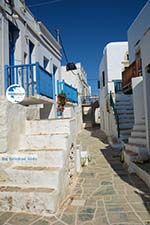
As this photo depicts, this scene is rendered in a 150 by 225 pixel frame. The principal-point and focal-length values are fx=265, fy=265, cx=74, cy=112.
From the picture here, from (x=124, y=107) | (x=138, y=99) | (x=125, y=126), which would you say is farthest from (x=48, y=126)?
(x=124, y=107)

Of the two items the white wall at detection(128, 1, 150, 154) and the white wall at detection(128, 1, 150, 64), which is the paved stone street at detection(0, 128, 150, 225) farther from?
the white wall at detection(128, 1, 150, 64)

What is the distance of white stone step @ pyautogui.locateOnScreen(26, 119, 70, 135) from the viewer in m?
7.04

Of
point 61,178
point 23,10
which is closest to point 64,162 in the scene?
point 61,178

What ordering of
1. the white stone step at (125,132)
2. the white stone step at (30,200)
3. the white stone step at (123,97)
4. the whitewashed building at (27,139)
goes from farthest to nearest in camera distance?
the white stone step at (123,97) < the white stone step at (125,132) < the whitewashed building at (27,139) < the white stone step at (30,200)

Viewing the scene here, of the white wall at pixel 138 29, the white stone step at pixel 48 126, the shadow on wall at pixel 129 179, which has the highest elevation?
the white wall at pixel 138 29

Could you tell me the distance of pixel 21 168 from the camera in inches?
227

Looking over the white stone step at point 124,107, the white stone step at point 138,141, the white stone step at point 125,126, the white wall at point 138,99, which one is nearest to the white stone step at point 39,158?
the white stone step at point 138,141

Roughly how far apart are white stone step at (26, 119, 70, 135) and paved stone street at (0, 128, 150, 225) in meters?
1.56

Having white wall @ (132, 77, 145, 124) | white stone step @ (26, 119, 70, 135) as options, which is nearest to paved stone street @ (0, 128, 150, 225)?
white stone step @ (26, 119, 70, 135)

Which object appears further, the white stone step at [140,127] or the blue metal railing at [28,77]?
the white stone step at [140,127]

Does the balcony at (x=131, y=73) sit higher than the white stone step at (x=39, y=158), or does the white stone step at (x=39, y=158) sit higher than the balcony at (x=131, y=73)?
the balcony at (x=131, y=73)

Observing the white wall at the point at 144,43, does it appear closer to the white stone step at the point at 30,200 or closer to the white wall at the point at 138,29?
the white wall at the point at 138,29

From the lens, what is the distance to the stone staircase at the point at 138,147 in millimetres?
8461

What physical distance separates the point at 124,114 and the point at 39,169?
450 inches
